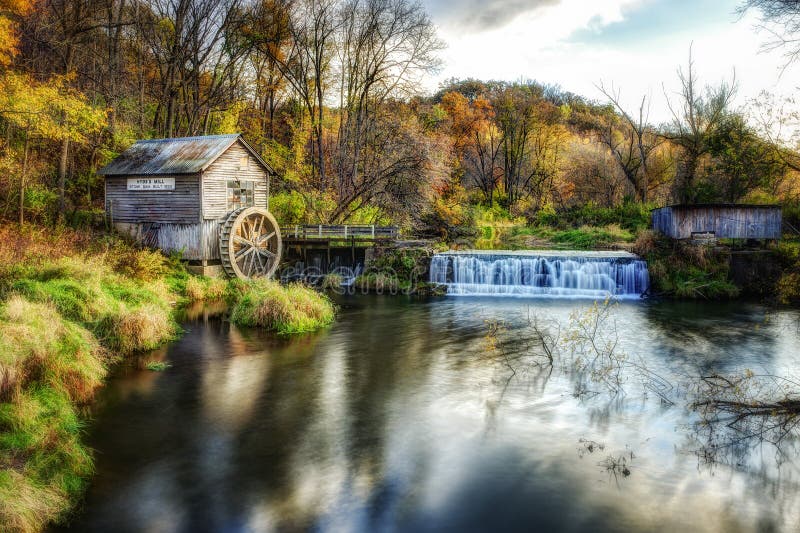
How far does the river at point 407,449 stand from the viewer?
6.66 m

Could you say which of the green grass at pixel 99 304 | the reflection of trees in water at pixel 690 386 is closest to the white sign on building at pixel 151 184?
the green grass at pixel 99 304

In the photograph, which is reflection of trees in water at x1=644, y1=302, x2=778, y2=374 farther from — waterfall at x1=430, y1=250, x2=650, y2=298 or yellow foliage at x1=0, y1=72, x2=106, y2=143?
yellow foliage at x1=0, y1=72, x2=106, y2=143

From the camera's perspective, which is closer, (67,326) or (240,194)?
(67,326)

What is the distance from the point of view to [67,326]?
1093 cm

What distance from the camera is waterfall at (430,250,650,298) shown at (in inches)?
902

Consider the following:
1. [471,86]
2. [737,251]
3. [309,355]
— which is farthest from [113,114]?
[471,86]

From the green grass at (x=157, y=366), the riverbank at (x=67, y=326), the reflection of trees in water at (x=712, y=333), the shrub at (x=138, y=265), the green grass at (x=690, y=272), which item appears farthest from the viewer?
the green grass at (x=690, y=272)

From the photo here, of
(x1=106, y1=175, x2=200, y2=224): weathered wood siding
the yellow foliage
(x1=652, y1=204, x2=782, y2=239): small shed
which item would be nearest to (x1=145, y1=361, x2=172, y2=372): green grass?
the yellow foliage

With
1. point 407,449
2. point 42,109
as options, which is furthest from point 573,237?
point 407,449

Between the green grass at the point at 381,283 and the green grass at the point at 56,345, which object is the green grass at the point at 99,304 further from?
the green grass at the point at 381,283

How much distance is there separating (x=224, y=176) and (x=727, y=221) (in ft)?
67.7

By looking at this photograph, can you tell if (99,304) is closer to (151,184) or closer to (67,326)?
(67,326)

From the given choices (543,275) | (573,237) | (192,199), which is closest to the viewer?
(192,199)

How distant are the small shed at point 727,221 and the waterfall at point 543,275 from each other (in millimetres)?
2305
